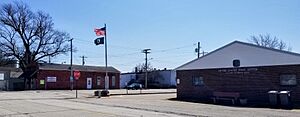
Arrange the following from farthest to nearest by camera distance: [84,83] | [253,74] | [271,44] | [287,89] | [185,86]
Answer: [271,44] < [84,83] < [185,86] < [253,74] < [287,89]

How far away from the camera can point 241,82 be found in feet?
92.2

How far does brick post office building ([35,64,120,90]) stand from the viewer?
196ft

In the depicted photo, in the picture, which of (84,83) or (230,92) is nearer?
(230,92)

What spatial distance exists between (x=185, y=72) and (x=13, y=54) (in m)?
38.4

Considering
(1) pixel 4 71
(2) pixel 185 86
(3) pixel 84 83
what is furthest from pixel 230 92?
(1) pixel 4 71

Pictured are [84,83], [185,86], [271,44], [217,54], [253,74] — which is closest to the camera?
[253,74]

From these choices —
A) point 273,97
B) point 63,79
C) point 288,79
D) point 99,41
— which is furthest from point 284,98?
point 63,79

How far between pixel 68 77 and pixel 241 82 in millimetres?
41729

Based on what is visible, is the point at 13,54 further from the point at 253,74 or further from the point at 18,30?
the point at 253,74

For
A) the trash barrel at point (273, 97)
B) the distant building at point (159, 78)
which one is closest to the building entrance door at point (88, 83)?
the distant building at point (159, 78)

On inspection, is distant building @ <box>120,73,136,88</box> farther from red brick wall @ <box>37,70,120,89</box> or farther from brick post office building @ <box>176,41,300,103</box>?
brick post office building @ <box>176,41,300,103</box>

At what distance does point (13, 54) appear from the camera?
60.7 metres

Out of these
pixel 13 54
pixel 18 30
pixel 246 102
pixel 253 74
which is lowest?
pixel 246 102

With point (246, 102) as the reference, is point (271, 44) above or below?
above
